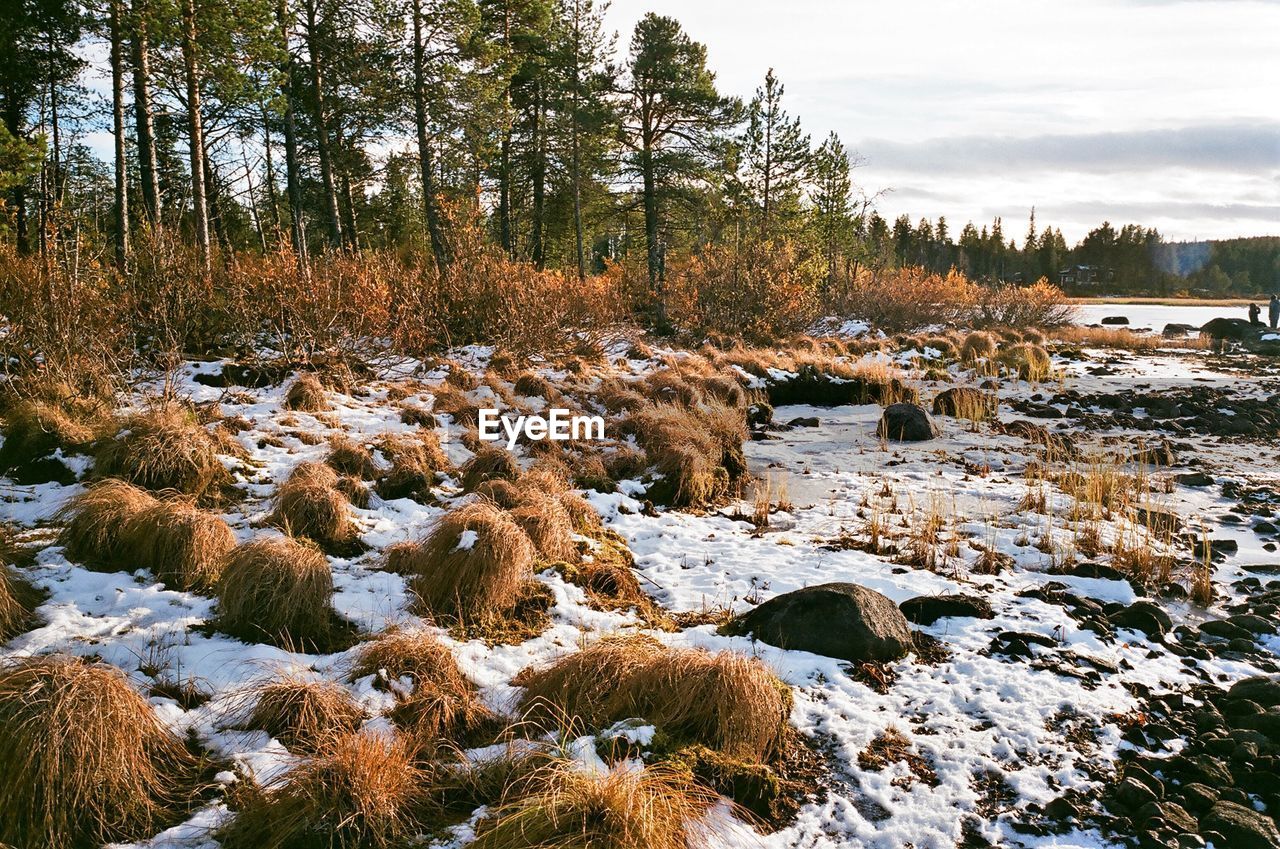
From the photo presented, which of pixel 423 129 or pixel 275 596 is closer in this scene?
pixel 275 596

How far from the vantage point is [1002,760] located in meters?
3.59

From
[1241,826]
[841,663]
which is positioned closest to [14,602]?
[841,663]

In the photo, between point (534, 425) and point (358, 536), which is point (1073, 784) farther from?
point (534, 425)

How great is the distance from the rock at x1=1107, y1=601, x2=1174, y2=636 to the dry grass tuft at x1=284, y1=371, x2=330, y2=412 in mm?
8432

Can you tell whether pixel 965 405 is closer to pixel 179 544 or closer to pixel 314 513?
→ pixel 314 513

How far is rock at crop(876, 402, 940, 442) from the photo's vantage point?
11555mm

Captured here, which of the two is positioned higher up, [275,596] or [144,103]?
[144,103]

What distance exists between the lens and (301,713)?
3.32 meters

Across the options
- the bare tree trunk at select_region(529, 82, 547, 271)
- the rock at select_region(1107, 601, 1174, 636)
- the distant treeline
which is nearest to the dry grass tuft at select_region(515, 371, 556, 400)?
the rock at select_region(1107, 601, 1174, 636)

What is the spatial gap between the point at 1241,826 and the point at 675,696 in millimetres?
2524

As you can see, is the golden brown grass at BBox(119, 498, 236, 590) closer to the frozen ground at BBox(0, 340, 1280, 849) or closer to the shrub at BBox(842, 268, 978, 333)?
the frozen ground at BBox(0, 340, 1280, 849)

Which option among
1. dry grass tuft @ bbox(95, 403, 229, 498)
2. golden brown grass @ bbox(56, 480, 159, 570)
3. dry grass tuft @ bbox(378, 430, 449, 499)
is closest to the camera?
golden brown grass @ bbox(56, 480, 159, 570)

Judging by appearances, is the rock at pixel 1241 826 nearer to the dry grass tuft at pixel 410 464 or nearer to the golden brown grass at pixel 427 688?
the golden brown grass at pixel 427 688

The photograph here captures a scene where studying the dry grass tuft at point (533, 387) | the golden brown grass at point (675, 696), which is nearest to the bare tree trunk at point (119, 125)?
the dry grass tuft at point (533, 387)
